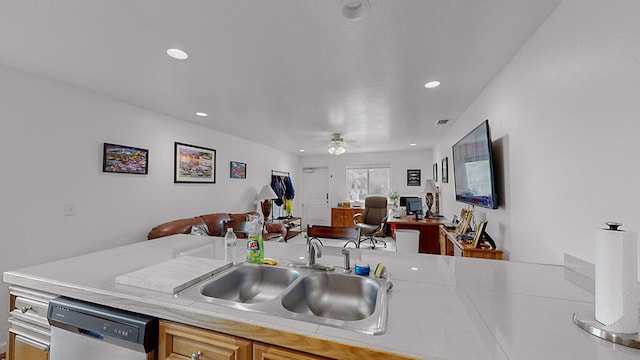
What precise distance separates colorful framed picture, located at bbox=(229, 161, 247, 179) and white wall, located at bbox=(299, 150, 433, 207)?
2.82 meters

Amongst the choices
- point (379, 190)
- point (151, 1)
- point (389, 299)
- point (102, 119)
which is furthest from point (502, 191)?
point (379, 190)

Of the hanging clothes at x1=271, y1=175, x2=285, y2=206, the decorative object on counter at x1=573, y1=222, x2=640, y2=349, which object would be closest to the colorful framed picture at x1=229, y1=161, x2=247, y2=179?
the hanging clothes at x1=271, y1=175, x2=285, y2=206

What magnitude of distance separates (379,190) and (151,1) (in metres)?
6.50

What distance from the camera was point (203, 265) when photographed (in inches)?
51.9

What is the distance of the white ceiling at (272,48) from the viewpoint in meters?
1.38

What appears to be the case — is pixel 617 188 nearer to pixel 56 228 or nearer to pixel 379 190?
pixel 56 228

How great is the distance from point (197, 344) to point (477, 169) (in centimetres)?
250

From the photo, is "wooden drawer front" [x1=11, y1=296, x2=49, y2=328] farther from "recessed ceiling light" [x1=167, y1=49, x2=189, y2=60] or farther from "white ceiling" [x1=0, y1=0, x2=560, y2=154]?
"recessed ceiling light" [x1=167, y1=49, x2=189, y2=60]

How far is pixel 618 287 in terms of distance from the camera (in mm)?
710

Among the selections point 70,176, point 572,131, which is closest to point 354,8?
point 572,131

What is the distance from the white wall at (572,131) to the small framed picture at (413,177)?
478cm

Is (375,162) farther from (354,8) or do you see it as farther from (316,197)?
(354,8)

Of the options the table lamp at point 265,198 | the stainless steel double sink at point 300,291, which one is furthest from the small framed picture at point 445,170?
the stainless steel double sink at point 300,291

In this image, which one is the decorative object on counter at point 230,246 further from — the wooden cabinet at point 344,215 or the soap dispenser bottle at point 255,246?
the wooden cabinet at point 344,215
